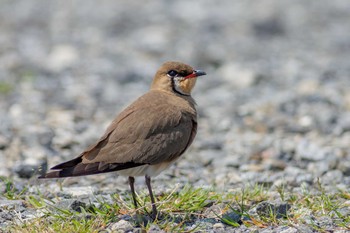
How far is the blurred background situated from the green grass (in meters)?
Answer: 0.79

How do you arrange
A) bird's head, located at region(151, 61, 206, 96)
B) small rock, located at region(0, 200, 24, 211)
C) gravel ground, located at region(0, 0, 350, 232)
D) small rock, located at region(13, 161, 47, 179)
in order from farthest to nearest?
gravel ground, located at region(0, 0, 350, 232) → small rock, located at region(13, 161, 47, 179) → bird's head, located at region(151, 61, 206, 96) → small rock, located at region(0, 200, 24, 211)

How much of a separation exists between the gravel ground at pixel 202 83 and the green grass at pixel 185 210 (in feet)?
0.57

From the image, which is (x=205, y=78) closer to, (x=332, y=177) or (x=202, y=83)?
(x=202, y=83)

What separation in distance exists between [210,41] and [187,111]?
8783mm

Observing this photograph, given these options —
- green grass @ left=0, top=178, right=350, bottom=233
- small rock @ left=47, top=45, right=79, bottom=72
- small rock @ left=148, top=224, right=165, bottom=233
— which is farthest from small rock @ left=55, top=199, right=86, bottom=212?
small rock @ left=47, top=45, right=79, bottom=72

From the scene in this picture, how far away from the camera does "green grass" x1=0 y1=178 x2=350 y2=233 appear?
521 centimetres

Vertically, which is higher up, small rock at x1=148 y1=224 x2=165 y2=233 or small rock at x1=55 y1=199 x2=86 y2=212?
small rock at x1=55 y1=199 x2=86 y2=212

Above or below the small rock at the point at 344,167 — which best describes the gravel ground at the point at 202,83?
above

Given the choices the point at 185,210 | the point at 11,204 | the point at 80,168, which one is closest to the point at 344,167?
the point at 185,210

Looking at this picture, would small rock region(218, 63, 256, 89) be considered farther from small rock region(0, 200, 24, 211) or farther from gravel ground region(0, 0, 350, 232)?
small rock region(0, 200, 24, 211)

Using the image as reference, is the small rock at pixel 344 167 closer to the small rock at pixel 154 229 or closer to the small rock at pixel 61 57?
the small rock at pixel 154 229

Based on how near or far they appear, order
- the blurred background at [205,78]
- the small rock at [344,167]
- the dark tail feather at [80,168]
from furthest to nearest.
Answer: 1. the blurred background at [205,78]
2. the small rock at [344,167]
3. the dark tail feather at [80,168]

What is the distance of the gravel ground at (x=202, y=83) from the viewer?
24.3ft

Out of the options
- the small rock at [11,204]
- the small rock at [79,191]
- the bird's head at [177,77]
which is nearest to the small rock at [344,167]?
the bird's head at [177,77]
